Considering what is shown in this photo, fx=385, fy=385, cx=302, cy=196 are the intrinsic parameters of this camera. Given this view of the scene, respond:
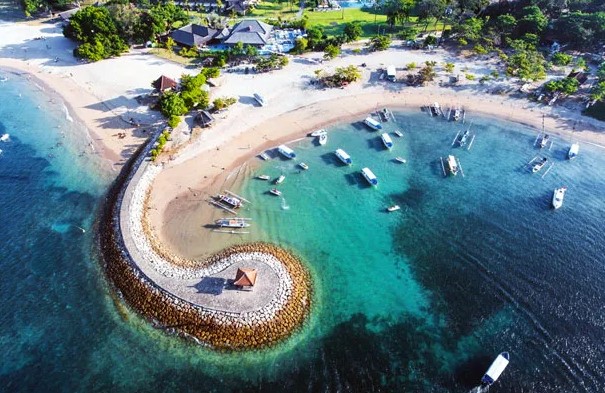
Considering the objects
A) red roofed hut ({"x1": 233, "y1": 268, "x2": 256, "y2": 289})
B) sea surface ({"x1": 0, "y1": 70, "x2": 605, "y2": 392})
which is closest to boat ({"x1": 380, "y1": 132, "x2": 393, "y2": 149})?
sea surface ({"x1": 0, "y1": 70, "x2": 605, "y2": 392})

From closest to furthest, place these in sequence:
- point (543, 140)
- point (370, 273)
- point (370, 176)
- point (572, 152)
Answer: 1. point (370, 273)
2. point (370, 176)
3. point (572, 152)
4. point (543, 140)

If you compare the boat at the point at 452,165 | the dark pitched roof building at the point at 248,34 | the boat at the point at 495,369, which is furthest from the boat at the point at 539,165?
the dark pitched roof building at the point at 248,34

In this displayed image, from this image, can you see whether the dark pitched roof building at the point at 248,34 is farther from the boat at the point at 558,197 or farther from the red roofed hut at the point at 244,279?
the boat at the point at 558,197

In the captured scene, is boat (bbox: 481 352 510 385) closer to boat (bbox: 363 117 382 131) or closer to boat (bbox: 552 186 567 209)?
boat (bbox: 552 186 567 209)

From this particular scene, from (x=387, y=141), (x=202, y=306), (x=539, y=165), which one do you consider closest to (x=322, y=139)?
(x=387, y=141)

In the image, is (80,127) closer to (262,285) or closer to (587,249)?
(262,285)

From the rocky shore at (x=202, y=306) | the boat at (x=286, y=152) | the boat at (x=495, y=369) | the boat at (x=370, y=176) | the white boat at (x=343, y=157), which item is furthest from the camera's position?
the boat at (x=286, y=152)

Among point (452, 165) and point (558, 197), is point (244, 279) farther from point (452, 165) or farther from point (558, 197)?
point (558, 197)
